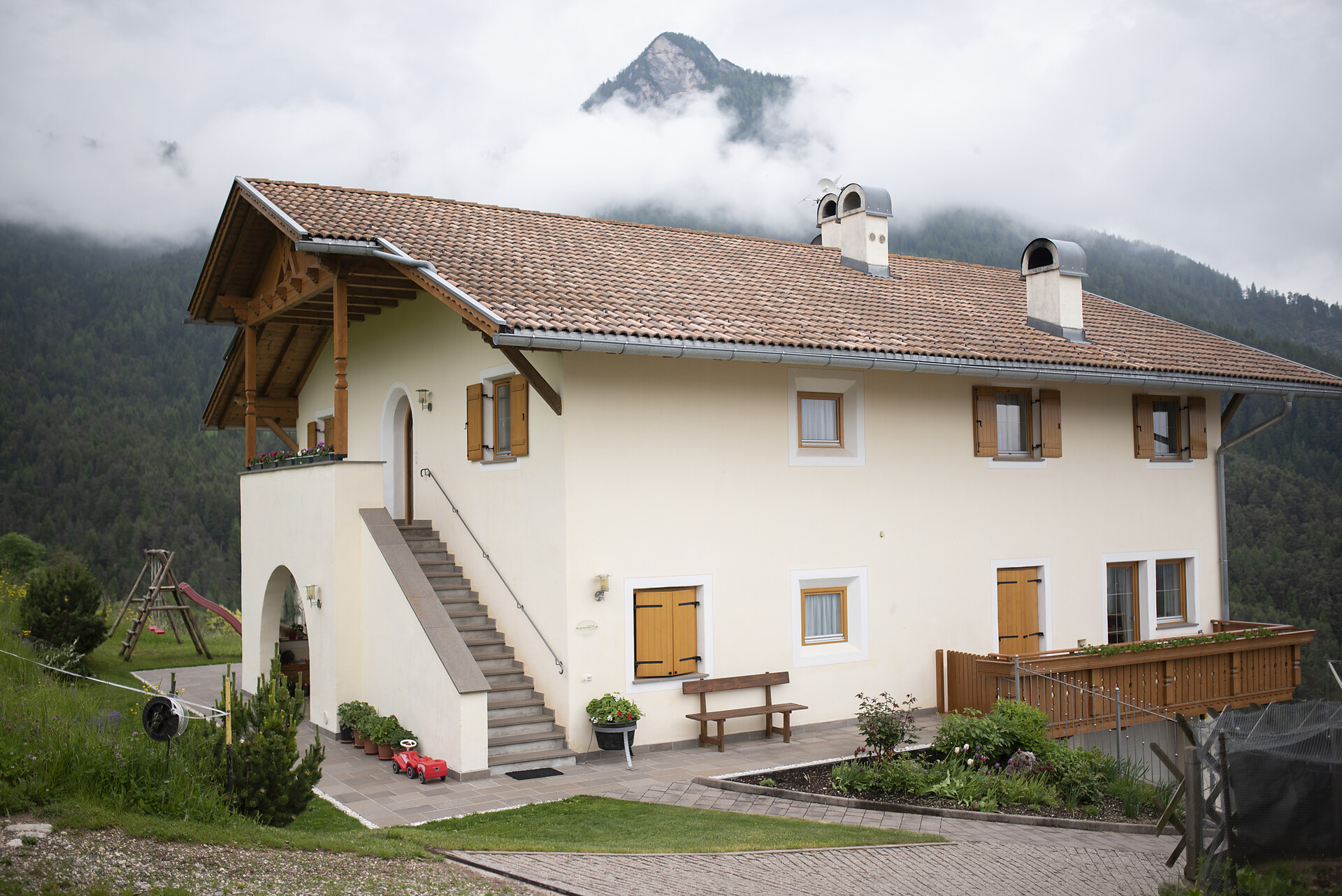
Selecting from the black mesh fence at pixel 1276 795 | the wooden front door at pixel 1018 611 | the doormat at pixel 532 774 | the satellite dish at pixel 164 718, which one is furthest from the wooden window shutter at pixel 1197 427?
the satellite dish at pixel 164 718

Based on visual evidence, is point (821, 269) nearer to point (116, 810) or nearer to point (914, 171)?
point (116, 810)

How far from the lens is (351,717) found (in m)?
12.8

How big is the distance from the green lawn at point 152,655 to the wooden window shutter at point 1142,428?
50.9 feet

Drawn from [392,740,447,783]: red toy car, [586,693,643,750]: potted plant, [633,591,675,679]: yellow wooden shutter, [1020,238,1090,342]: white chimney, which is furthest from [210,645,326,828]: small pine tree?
[1020,238,1090,342]: white chimney

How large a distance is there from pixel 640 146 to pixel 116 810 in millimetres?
162926

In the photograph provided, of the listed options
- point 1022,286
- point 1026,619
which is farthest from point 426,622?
point 1022,286

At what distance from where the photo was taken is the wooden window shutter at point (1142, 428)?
55.2ft

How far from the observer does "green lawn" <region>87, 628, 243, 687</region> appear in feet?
58.1

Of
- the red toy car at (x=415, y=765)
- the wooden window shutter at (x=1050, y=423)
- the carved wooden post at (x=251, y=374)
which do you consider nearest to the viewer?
the red toy car at (x=415, y=765)

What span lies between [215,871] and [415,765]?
478 centimetres

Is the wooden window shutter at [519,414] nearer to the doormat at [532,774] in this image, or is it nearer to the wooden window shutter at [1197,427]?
the doormat at [532,774]

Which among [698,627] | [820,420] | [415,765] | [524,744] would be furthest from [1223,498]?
[415,765]

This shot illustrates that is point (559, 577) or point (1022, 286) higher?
point (1022, 286)

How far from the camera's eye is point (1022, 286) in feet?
65.0
